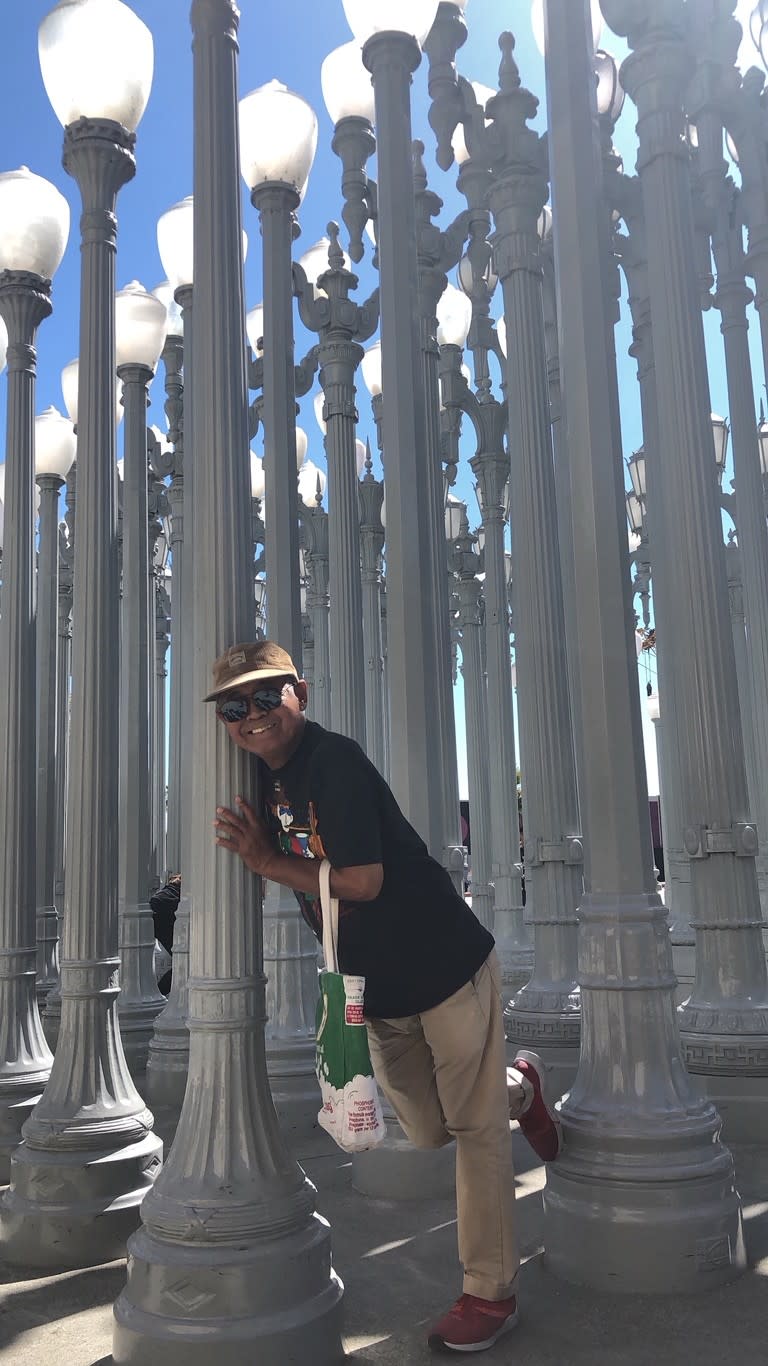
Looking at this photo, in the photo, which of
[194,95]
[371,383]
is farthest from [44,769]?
[194,95]

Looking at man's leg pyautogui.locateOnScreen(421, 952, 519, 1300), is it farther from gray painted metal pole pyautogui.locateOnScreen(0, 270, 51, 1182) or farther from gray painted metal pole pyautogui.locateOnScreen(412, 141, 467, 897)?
gray painted metal pole pyautogui.locateOnScreen(0, 270, 51, 1182)

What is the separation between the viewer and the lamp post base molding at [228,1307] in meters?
3.84

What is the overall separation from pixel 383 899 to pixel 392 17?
528cm

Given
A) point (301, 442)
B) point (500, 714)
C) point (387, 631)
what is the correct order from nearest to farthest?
point (387, 631), point (500, 714), point (301, 442)

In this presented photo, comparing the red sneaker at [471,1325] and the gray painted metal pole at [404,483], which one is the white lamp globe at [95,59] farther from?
the red sneaker at [471,1325]

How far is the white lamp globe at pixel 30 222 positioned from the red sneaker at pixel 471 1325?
7.13 meters

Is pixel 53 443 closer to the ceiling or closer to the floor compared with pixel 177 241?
closer to the floor

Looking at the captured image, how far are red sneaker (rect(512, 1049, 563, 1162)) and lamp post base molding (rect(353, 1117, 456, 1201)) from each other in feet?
4.14

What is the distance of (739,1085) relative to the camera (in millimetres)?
6934

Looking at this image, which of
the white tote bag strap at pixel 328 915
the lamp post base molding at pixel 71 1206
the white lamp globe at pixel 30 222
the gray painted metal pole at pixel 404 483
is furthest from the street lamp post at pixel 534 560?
the white tote bag strap at pixel 328 915

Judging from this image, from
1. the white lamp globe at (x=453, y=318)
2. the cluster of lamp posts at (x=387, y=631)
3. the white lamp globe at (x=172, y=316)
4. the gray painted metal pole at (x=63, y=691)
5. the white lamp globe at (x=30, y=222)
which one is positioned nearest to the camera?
the cluster of lamp posts at (x=387, y=631)

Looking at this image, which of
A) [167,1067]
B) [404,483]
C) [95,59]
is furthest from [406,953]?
[167,1067]

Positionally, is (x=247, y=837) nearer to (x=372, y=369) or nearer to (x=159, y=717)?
(x=372, y=369)

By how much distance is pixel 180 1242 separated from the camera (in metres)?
4.07
